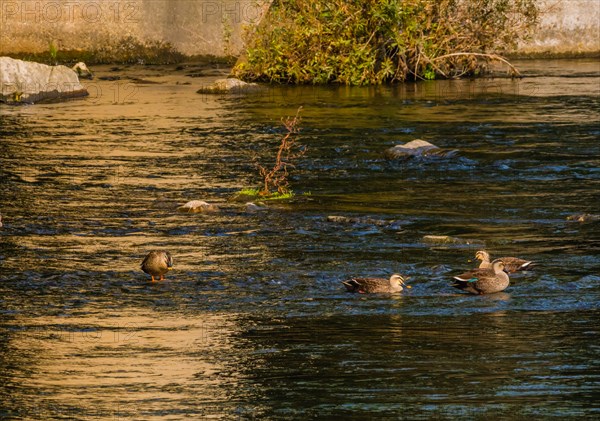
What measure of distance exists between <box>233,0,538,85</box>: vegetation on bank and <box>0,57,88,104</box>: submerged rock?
3806 mm

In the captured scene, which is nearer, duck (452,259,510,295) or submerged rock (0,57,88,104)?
duck (452,259,510,295)

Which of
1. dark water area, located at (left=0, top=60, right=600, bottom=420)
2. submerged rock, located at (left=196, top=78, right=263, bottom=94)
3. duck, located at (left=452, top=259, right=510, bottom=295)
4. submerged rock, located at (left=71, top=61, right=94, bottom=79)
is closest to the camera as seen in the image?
dark water area, located at (left=0, top=60, right=600, bottom=420)

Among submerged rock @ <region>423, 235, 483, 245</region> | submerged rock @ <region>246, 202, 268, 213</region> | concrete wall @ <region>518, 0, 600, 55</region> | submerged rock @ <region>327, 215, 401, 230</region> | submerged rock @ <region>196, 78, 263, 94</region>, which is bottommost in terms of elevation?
submerged rock @ <region>423, 235, 483, 245</region>

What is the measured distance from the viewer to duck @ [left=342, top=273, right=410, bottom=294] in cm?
1105

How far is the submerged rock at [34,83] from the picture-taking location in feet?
82.8

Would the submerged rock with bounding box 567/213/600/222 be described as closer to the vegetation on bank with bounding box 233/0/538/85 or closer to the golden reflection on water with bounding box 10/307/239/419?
the golden reflection on water with bounding box 10/307/239/419

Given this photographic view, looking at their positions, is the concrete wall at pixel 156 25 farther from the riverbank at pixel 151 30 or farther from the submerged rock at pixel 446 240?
the submerged rock at pixel 446 240

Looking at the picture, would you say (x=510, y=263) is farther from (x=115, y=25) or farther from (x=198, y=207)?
(x=115, y=25)

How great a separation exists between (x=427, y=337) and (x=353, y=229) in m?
4.07

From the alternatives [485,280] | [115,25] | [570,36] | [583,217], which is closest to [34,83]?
[115,25]

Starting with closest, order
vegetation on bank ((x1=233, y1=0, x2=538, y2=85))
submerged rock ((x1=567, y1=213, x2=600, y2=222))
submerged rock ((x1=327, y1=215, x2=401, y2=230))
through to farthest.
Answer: submerged rock ((x1=327, y1=215, x2=401, y2=230)) → submerged rock ((x1=567, y1=213, x2=600, y2=222)) → vegetation on bank ((x1=233, y1=0, x2=538, y2=85))

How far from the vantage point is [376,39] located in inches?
1069

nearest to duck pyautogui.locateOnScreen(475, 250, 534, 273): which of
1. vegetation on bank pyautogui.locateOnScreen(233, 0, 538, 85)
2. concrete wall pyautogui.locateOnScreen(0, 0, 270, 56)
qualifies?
vegetation on bank pyautogui.locateOnScreen(233, 0, 538, 85)

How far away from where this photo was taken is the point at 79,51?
3180 cm
